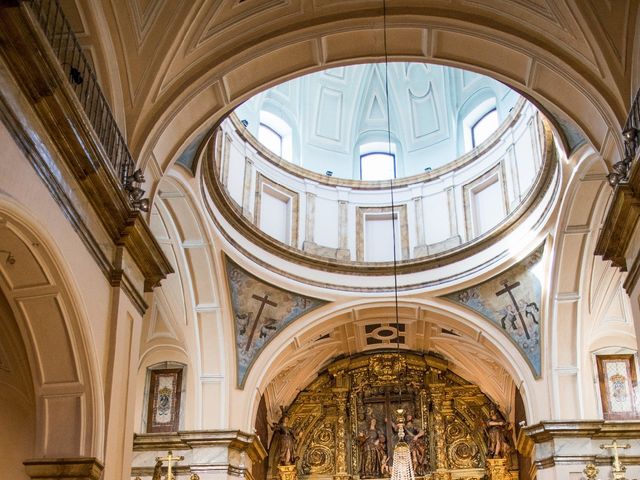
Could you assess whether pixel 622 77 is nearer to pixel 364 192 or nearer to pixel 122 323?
pixel 122 323

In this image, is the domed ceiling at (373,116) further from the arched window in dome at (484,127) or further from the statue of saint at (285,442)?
the statue of saint at (285,442)

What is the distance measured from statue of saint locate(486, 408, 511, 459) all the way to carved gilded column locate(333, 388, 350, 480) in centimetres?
336

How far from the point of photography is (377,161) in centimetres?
2138

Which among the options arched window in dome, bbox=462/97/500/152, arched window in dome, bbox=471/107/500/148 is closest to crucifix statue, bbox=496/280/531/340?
arched window in dome, bbox=471/107/500/148

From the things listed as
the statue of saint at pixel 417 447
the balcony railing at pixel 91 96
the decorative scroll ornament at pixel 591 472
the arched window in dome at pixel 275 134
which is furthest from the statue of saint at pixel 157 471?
the statue of saint at pixel 417 447

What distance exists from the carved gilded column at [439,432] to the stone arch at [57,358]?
13.1 m

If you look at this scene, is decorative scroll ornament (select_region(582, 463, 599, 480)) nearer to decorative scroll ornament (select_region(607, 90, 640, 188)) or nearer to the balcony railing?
decorative scroll ornament (select_region(607, 90, 640, 188))

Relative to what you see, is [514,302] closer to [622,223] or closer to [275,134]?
[275,134]

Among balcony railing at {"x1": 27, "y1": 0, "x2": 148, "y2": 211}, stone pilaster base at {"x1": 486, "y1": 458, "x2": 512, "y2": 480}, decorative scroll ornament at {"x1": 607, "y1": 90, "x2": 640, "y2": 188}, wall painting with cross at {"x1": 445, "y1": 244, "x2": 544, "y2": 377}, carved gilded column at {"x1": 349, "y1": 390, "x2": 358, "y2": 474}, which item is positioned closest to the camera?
balcony railing at {"x1": 27, "y1": 0, "x2": 148, "y2": 211}

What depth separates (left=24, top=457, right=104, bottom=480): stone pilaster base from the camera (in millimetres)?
9086

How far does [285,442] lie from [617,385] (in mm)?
8008

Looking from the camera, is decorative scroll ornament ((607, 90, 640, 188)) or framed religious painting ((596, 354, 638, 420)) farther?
framed religious painting ((596, 354, 638, 420))

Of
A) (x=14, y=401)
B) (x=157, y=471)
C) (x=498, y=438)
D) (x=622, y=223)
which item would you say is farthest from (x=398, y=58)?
(x=498, y=438)

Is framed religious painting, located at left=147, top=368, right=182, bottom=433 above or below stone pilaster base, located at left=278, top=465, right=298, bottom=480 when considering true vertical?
above
